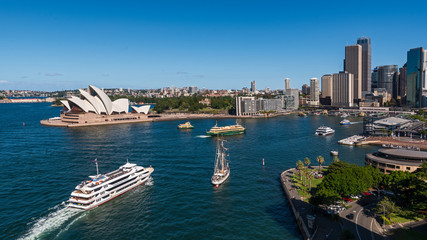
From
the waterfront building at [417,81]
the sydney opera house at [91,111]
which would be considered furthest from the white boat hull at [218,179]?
the waterfront building at [417,81]

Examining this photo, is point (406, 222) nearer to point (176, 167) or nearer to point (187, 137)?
point (176, 167)

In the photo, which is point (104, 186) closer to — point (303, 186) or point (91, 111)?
point (303, 186)

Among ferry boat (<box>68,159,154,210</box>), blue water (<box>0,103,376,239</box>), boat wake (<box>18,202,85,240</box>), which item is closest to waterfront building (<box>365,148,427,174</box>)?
blue water (<box>0,103,376,239</box>)

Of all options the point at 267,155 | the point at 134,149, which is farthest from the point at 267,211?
the point at 134,149

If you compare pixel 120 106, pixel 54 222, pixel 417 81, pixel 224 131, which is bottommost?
pixel 54 222

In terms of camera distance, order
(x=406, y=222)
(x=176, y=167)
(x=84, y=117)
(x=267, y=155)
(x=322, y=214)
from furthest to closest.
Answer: (x=84, y=117)
(x=267, y=155)
(x=176, y=167)
(x=322, y=214)
(x=406, y=222)

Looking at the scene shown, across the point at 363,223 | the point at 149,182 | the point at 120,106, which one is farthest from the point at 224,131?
the point at 120,106
